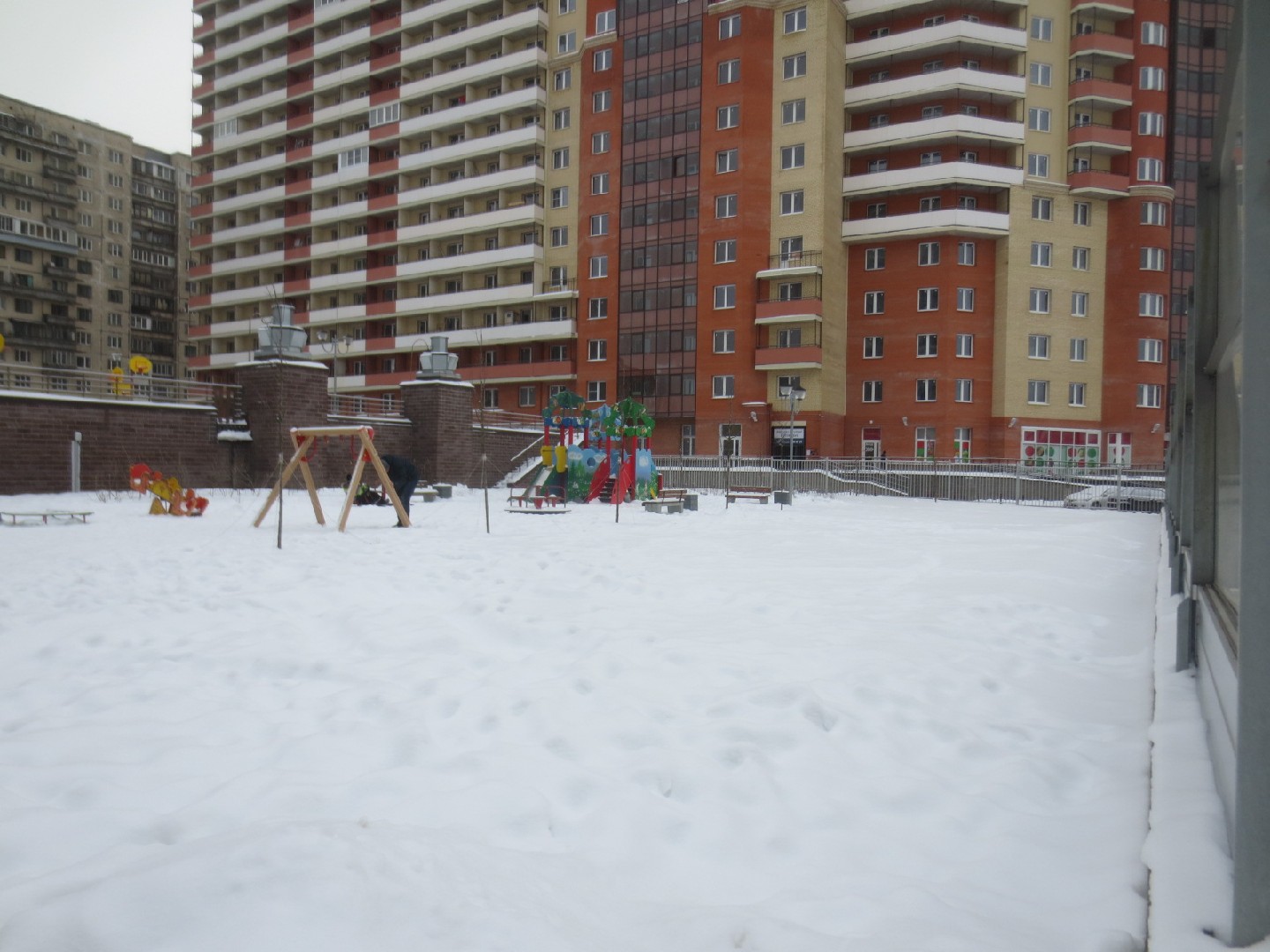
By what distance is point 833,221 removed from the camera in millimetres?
43875

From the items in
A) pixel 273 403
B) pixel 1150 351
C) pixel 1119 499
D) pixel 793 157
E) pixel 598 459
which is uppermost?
pixel 793 157

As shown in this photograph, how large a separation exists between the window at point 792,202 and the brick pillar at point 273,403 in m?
27.6

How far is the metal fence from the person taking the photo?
28.5 m

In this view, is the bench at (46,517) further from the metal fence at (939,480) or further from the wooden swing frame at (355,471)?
the metal fence at (939,480)

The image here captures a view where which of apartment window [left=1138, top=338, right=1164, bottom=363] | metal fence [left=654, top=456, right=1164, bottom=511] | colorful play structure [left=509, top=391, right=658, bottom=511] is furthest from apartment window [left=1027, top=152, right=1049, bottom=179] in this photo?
colorful play structure [left=509, top=391, right=658, bottom=511]

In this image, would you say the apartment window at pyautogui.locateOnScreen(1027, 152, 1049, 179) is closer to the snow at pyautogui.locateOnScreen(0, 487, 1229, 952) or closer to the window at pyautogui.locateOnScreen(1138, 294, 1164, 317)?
the window at pyautogui.locateOnScreen(1138, 294, 1164, 317)

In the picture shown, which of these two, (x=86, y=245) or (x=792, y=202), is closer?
(x=792, y=202)

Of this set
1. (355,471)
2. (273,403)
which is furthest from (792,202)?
(355,471)

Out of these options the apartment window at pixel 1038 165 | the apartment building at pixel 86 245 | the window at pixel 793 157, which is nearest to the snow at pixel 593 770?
the window at pixel 793 157

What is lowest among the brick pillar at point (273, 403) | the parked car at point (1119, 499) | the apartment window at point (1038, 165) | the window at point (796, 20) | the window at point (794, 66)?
the parked car at point (1119, 499)

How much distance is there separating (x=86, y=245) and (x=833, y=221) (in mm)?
64737

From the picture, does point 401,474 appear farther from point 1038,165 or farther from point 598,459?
point 1038,165

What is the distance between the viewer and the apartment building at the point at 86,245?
64.4 metres

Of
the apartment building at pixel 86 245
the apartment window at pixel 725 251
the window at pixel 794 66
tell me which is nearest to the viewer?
the window at pixel 794 66
